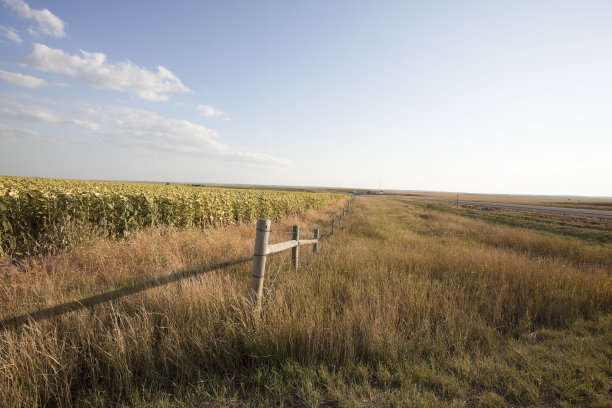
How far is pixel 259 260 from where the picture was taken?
10.1 ft

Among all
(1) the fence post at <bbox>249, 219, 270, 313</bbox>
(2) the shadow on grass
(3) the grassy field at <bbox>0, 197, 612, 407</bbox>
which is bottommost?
(3) the grassy field at <bbox>0, 197, 612, 407</bbox>

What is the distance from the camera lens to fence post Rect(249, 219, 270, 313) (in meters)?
3.04

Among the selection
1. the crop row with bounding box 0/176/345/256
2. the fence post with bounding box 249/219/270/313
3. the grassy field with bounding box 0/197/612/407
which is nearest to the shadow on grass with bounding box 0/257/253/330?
the grassy field with bounding box 0/197/612/407

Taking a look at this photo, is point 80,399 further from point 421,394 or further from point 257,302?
point 421,394

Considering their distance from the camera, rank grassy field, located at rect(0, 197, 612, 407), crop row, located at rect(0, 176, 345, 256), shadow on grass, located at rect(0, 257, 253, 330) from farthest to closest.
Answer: crop row, located at rect(0, 176, 345, 256), shadow on grass, located at rect(0, 257, 253, 330), grassy field, located at rect(0, 197, 612, 407)

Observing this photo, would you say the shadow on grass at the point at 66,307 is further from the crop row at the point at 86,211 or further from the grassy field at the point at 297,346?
the crop row at the point at 86,211

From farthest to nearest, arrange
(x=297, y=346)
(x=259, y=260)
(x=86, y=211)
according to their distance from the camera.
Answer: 1. (x=86, y=211)
2. (x=259, y=260)
3. (x=297, y=346)

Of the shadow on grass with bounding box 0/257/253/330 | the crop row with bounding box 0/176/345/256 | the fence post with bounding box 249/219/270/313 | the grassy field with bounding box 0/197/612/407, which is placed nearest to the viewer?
the grassy field with bounding box 0/197/612/407

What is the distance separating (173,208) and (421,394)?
27.5ft

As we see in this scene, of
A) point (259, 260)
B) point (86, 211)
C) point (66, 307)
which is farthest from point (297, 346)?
point (86, 211)

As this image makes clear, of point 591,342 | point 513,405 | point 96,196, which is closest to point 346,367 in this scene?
point 513,405

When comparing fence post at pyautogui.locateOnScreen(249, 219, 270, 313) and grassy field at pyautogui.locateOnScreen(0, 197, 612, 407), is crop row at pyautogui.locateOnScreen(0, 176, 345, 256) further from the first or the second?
fence post at pyautogui.locateOnScreen(249, 219, 270, 313)

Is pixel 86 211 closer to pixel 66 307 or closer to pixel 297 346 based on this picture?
pixel 66 307

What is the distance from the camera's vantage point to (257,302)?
316 cm
